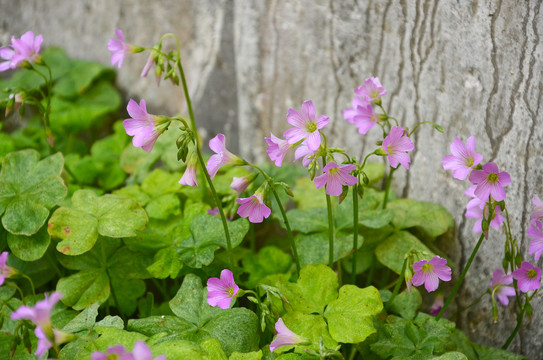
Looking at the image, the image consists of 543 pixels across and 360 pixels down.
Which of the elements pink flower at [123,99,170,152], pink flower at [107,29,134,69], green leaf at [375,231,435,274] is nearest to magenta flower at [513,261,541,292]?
green leaf at [375,231,435,274]

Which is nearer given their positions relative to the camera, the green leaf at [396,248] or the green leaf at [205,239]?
the green leaf at [205,239]

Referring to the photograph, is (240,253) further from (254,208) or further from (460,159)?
(460,159)

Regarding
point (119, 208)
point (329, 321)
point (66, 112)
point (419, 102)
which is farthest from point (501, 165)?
point (66, 112)

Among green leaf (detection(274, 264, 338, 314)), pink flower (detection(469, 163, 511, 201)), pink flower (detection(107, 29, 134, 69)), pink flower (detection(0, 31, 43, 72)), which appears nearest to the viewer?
pink flower (detection(469, 163, 511, 201))

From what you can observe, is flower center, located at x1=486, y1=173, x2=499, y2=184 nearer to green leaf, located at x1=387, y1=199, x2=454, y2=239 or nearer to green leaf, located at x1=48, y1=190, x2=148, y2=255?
green leaf, located at x1=387, y1=199, x2=454, y2=239

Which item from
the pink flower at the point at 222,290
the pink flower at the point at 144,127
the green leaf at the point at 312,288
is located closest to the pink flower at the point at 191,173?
the pink flower at the point at 144,127

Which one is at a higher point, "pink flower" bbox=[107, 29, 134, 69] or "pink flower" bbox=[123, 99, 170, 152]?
"pink flower" bbox=[107, 29, 134, 69]

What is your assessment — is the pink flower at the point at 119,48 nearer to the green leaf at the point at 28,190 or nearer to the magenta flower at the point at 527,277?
the green leaf at the point at 28,190
